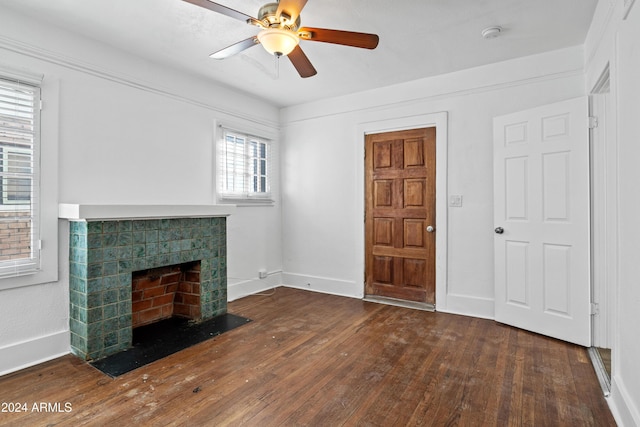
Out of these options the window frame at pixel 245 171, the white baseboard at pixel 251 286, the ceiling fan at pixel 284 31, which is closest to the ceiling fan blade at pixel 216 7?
the ceiling fan at pixel 284 31

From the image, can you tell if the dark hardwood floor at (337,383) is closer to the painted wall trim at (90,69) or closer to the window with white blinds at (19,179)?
the window with white blinds at (19,179)

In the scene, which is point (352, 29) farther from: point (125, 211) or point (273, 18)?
point (125, 211)

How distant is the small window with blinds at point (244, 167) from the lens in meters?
4.16

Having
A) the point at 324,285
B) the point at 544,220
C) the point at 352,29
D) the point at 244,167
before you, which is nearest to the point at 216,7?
the point at 352,29

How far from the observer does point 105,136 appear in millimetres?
3016

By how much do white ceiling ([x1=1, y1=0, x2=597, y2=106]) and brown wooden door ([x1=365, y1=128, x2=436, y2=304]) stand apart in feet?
2.67

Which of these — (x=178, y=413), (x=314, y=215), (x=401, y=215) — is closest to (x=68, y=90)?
(x=178, y=413)

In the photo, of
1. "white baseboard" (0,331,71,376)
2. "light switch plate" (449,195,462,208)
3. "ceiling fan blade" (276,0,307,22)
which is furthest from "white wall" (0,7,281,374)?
"light switch plate" (449,195,462,208)

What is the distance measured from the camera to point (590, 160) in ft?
9.21

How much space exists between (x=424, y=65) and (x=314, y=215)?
228cm

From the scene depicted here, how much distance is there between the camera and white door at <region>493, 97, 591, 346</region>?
2.83 m

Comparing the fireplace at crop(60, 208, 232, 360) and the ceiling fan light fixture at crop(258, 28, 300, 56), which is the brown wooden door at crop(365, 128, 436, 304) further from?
the ceiling fan light fixture at crop(258, 28, 300, 56)

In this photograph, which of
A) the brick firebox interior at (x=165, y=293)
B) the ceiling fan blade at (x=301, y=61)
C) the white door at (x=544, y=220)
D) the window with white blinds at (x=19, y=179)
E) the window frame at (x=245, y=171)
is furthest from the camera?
the window frame at (x=245, y=171)

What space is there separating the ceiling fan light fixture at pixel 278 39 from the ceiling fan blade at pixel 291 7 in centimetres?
9
